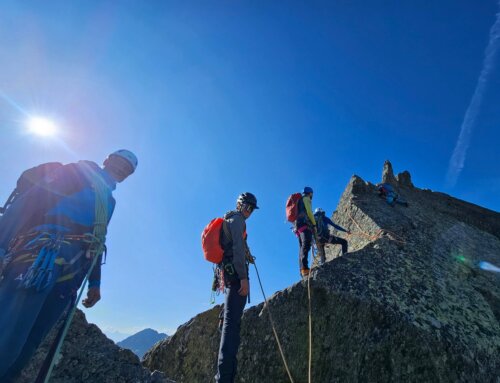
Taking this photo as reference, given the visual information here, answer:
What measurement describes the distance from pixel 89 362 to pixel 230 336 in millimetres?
2356

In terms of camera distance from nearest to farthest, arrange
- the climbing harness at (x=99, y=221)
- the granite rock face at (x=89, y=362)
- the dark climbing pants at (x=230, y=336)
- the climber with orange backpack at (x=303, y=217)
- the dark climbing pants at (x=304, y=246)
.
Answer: the climbing harness at (x=99, y=221), the granite rock face at (x=89, y=362), the dark climbing pants at (x=230, y=336), the dark climbing pants at (x=304, y=246), the climber with orange backpack at (x=303, y=217)

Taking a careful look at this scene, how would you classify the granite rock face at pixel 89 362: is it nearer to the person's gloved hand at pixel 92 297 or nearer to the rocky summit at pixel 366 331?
the person's gloved hand at pixel 92 297

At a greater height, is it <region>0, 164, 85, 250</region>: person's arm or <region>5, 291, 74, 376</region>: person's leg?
<region>0, 164, 85, 250</region>: person's arm

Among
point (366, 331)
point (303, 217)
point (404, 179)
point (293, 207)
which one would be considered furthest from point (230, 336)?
point (404, 179)

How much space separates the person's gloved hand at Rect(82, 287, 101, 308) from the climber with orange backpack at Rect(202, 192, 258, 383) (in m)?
2.07

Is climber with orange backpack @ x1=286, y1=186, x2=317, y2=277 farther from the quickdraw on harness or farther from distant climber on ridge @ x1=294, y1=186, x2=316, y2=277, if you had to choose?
the quickdraw on harness

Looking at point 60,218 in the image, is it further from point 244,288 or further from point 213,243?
point 244,288

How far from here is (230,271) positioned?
597cm

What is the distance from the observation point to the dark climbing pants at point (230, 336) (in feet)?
17.2

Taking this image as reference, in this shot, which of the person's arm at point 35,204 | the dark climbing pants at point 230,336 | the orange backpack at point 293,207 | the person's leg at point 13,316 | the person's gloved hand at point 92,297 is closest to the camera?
the person's leg at point 13,316

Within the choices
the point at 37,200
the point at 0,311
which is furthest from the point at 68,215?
the point at 0,311

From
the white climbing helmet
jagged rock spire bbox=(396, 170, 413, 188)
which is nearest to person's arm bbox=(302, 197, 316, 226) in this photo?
the white climbing helmet

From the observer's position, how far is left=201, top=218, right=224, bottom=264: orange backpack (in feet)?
20.4

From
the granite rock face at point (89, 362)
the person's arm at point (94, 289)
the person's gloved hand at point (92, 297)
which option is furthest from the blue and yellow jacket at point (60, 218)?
the granite rock face at point (89, 362)
